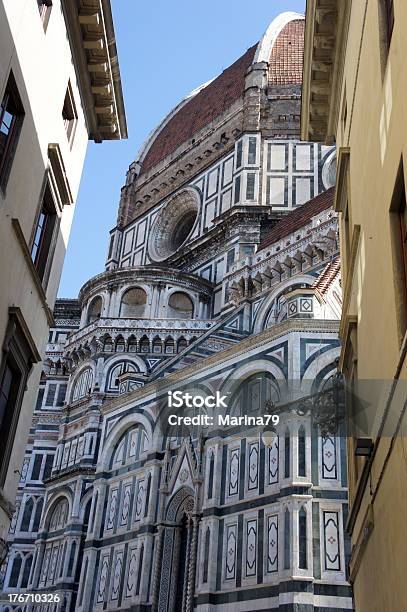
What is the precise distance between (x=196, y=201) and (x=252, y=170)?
445cm

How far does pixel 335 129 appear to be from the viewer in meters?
12.6

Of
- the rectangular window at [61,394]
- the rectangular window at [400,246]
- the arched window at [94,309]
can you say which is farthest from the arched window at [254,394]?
the rectangular window at [61,394]

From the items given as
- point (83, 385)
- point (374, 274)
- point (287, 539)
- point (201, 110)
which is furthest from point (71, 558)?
point (201, 110)

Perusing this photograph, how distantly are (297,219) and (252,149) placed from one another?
807 cm

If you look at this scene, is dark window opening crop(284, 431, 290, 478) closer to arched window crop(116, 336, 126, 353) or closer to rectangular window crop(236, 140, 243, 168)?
arched window crop(116, 336, 126, 353)

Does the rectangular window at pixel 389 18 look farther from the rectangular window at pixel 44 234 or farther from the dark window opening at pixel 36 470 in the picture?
the dark window opening at pixel 36 470

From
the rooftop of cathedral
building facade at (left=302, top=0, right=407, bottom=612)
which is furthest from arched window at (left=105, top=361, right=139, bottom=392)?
building facade at (left=302, top=0, right=407, bottom=612)

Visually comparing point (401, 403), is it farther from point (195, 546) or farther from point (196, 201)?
point (196, 201)

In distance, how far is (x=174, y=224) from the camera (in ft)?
141

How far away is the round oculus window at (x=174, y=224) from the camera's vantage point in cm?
4194

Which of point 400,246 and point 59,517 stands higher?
point 59,517

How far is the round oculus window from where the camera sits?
138ft

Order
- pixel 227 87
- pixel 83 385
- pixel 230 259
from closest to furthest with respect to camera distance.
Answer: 1. pixel 83 385
2. pixel 230 259
3. pixel 227 87

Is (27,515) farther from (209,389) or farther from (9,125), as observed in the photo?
(9,125)
